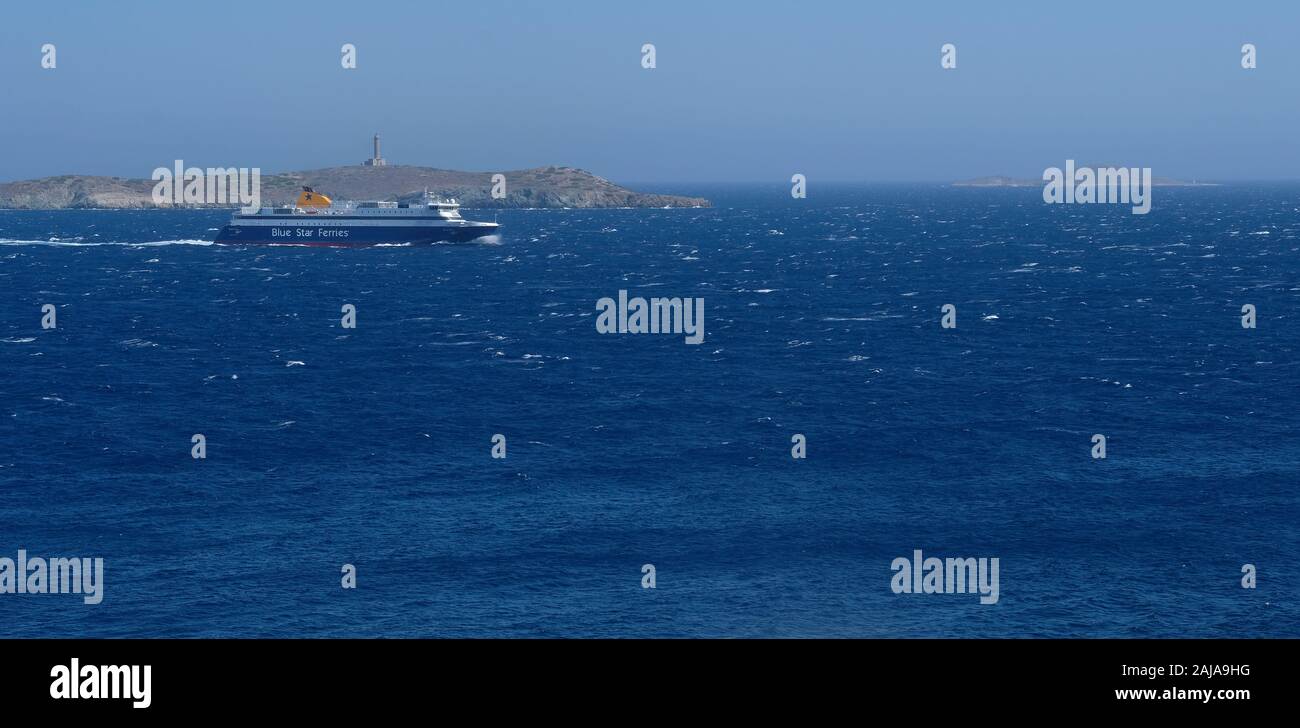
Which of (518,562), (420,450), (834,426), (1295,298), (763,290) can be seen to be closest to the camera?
(518,562)

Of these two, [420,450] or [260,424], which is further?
[260,424]

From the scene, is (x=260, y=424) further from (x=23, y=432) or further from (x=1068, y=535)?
(x=1068, y=535)

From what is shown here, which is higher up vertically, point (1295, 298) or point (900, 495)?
point (1295, 298)

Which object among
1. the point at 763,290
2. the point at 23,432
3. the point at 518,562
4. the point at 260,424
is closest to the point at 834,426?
the point at 518,562

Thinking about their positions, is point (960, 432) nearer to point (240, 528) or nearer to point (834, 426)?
point (834, 426)

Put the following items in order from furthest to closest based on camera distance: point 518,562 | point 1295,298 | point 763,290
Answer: point 763,290 → point 1295,298 → point 518,562
